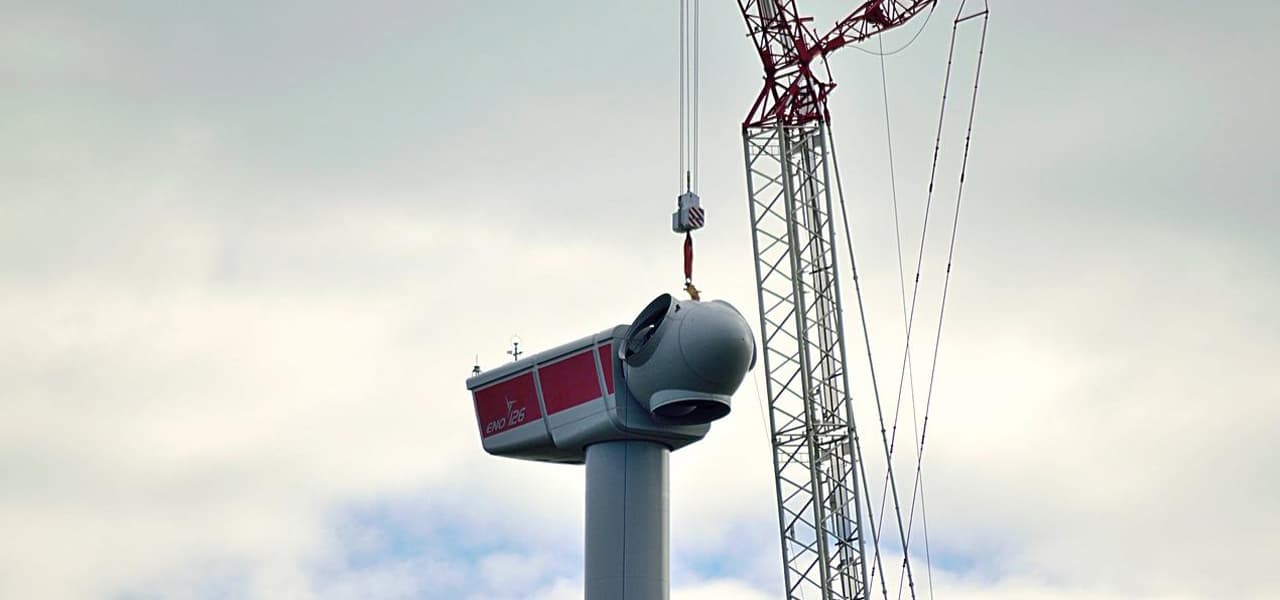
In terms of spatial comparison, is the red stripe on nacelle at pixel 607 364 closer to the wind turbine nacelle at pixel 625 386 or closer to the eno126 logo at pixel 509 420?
the wind turbine nacelle at pixel 625 386

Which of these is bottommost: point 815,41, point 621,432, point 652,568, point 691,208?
point 652,568

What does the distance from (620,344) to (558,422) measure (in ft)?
12.1

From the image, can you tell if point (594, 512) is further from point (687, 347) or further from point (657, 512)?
point (687, 347)

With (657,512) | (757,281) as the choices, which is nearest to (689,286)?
(657,512)

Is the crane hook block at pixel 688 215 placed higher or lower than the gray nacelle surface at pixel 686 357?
higher

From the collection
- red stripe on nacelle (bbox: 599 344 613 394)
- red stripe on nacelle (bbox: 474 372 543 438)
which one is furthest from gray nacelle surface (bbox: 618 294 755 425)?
red stripe on nacelle (bbox: 474 372 543 438)

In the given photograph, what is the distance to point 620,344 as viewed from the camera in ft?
162

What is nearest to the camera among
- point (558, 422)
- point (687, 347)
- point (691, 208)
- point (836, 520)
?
point (687, 347)

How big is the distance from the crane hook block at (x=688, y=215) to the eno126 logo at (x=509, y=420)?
32.2 feet

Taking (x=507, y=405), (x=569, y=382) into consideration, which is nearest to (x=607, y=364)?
(x=569, y=382)

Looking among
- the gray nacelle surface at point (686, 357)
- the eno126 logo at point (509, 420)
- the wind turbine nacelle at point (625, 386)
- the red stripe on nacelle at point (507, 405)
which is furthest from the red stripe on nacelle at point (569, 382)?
the gray nacelle surface at point (686, 357)

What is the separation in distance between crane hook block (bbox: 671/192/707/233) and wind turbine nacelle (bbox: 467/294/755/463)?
28.5ft

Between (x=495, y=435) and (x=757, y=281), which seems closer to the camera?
(x=495, y=435)

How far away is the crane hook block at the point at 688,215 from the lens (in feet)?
189
